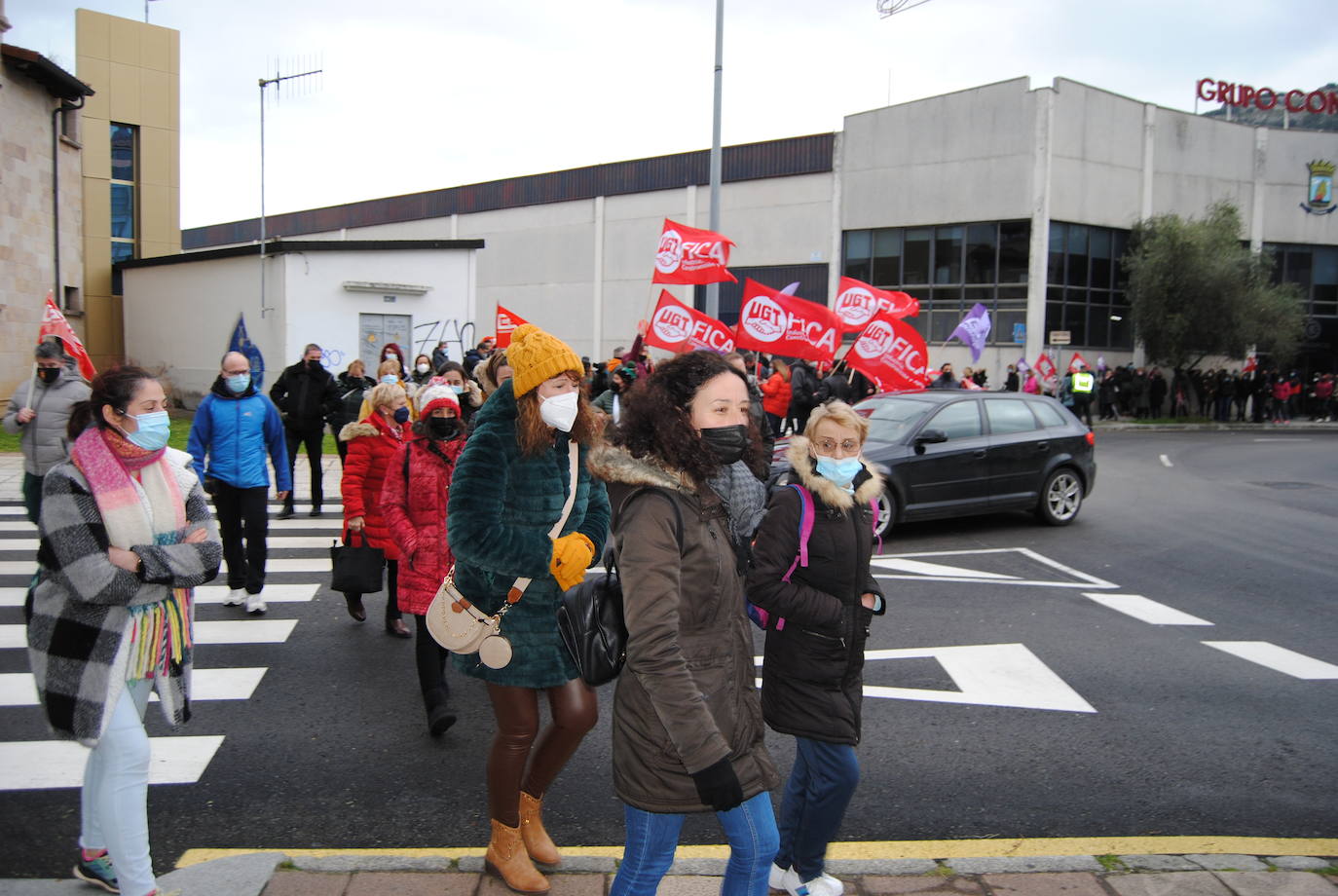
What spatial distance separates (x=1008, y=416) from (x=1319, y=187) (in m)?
35.3

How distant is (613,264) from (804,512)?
4110cm

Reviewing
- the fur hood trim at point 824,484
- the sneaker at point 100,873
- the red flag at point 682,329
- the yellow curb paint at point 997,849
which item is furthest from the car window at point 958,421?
the sneaker at point 100,873

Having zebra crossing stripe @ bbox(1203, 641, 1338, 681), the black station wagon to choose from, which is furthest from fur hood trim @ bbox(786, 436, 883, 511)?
the black station wagon

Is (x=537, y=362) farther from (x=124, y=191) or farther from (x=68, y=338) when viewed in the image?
(x=124, y=191)

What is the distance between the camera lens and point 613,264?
4356 centimetres

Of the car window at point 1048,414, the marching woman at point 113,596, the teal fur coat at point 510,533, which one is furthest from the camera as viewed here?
the car window at point 1048,414

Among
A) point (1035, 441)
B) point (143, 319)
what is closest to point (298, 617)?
point (1035, 441)

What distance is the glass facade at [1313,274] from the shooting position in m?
39.2

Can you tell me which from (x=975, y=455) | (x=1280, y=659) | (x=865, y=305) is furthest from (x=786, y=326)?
(x=1280, y=659)

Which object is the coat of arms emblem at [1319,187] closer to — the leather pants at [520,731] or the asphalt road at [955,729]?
the asphalt road at [955,729]

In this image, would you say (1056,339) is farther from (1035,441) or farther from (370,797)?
(370,797)

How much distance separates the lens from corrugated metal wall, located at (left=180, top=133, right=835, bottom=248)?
3856cm

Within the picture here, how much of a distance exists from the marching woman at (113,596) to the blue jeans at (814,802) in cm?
204

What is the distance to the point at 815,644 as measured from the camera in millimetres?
3301
